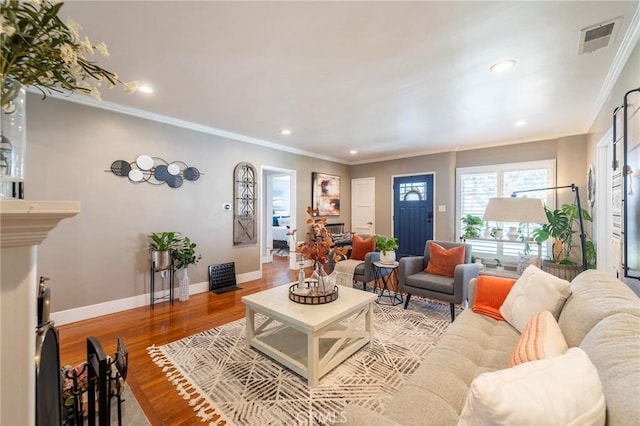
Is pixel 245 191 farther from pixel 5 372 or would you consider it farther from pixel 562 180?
pixel 562 180

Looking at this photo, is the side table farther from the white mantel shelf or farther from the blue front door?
the white mantel shelf

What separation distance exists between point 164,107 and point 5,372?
3.38 metres

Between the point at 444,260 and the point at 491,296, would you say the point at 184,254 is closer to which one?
the point at 444,260

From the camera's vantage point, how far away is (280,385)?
1.92m

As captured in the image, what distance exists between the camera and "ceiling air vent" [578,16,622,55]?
177 cm

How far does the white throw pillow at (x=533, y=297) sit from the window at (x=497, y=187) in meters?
3.41

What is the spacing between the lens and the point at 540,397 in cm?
71

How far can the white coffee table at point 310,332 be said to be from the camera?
190 centimetres

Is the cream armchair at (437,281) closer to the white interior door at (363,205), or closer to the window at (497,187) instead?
the window at (497,187)

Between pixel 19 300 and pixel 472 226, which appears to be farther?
pixel 472 226

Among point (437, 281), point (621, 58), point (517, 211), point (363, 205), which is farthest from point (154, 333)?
point (363, 205)

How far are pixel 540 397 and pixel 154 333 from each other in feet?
10.2

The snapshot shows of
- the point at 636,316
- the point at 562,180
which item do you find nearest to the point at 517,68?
the point at 636,316

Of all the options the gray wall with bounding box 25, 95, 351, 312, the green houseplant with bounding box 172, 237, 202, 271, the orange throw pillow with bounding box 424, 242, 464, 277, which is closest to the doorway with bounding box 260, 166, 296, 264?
the gray wall with bounding box 25, 95, 351, 312
